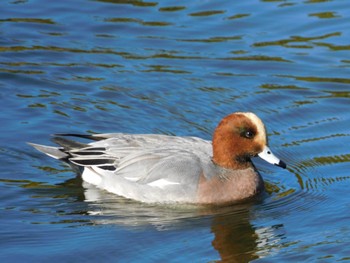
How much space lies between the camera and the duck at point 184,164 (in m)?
9.55

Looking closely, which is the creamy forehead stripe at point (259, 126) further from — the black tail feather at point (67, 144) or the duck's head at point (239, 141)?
the black tail feather at point (67, 144)

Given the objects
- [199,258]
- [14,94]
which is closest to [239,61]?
[14,94]

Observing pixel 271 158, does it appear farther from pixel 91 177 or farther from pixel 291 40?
pixel 291 40

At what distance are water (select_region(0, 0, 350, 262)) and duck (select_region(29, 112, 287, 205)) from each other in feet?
0.55

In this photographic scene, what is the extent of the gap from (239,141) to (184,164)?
0.59m

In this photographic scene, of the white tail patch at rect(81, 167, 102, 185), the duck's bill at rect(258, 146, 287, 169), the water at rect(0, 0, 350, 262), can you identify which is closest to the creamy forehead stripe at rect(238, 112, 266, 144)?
the duck's bill at rect(258, 146, 287, 169)

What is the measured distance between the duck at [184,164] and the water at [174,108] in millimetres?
167

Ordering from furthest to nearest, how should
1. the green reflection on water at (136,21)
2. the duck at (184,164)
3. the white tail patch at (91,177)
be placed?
the green reflection on water at (136,21) < the white tail patch at (91,177) < the duck at (184,164)

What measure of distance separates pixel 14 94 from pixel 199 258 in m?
4.38

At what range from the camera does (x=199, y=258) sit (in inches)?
321

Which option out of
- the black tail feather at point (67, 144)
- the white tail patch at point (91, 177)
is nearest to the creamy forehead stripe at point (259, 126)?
the white tail patch at point (91, 177)

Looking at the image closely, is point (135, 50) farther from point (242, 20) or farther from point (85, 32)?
point (242, 20)

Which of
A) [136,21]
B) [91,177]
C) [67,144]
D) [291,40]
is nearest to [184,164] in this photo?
[91,177]

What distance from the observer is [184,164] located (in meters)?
9.59
